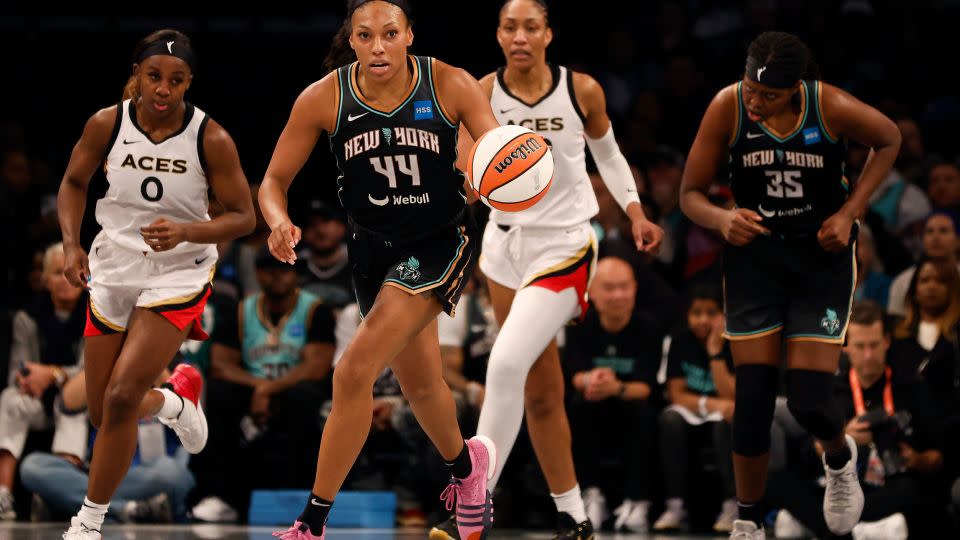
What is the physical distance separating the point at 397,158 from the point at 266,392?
3549mm

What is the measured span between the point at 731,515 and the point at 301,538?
133 inches

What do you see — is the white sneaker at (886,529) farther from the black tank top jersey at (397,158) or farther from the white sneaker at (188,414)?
the white sneaker at (188,414)

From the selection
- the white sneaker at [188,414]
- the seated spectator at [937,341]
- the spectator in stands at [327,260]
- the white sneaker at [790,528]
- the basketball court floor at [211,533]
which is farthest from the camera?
the spectator in stands at [327,260]

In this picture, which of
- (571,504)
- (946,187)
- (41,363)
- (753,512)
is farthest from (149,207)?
(946,187)

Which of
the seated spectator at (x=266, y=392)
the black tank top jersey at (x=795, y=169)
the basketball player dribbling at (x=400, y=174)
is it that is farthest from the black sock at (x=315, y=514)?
the seated spectator at (x=266, y=392)

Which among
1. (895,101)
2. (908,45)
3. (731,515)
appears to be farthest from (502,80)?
(908,45)

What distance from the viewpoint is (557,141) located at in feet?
19.3

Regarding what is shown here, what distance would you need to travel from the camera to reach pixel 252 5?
12031 millimetres

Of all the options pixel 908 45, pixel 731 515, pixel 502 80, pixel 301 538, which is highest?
pixel 908 45

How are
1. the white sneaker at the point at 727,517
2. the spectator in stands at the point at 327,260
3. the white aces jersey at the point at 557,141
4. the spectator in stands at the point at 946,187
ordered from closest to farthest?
the white aces jersey at the point at 557,141, the white sneaker at the point at 727,517, the spectator in stands at the point at 327,260, the spectator in stands at the point at 946,187

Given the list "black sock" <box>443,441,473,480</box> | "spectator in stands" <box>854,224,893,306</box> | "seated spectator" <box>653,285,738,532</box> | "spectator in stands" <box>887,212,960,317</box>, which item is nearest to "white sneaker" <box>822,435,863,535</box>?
"black sock" <box>443,441,473,480</box>

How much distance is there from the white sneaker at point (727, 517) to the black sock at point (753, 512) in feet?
6.08

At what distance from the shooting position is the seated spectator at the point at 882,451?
678cm

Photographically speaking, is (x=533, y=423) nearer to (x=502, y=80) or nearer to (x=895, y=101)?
(x=502, y=80)
